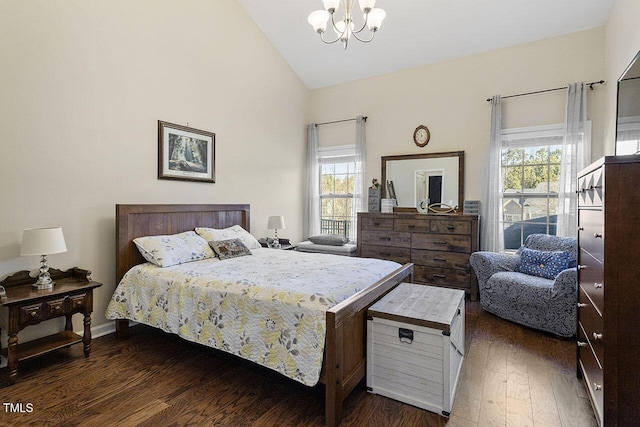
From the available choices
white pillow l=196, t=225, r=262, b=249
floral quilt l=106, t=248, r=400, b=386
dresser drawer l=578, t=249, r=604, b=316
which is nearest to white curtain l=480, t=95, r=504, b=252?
floral quilt l=106, t=248, r=400, b=386

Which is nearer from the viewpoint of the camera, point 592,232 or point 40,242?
point 592,232

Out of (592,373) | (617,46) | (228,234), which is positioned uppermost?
(617,46)

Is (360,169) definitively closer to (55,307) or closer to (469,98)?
(469,98)

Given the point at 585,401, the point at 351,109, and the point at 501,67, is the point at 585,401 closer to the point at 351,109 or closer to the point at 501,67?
the point at 501,67

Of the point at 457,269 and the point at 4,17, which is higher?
the point at 4,17

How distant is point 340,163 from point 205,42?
2.62 meters

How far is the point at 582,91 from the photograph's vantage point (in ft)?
12.1

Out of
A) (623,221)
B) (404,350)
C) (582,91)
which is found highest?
(582,91)

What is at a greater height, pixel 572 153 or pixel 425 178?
pixel 572 153

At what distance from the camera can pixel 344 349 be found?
1884 mm

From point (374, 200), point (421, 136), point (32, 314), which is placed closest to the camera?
point (32, 314)

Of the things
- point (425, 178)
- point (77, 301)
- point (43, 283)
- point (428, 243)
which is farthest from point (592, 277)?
point (43, 283)

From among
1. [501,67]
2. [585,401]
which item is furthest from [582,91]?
[585,401]

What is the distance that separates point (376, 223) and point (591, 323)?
2.95 meters
